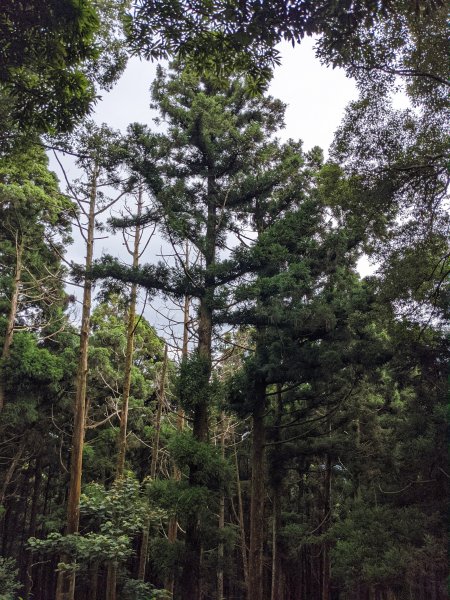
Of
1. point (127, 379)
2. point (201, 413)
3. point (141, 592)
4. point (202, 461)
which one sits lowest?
point (141, 592)

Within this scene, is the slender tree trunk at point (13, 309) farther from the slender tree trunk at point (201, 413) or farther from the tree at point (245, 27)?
the tree at point (245, 27)

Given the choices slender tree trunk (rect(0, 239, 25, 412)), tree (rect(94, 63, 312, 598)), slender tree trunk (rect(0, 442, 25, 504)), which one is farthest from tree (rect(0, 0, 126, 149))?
slender tree trunk (rect(0, 442, 25, 504))

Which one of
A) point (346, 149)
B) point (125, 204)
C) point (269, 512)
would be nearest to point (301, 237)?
point (346, 149)

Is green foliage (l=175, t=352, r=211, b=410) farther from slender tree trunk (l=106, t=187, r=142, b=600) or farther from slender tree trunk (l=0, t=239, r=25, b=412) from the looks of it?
slender tree trunk (l=0, t=239, r=25, b=412)

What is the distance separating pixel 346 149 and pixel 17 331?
1134cm

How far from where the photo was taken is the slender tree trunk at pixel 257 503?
1125 cm

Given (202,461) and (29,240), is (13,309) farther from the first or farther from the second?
(202,461)

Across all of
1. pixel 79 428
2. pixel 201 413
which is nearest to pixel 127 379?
pixel 79 428

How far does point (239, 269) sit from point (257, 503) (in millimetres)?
5718

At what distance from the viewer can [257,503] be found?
12.1 metres

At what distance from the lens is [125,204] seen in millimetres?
13812

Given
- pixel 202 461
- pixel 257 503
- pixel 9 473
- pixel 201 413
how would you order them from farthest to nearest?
pixel 9 473 < pixel 257 503 < pixel 201 413 < pixel 202 461

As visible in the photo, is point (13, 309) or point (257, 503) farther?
point (13, 309)

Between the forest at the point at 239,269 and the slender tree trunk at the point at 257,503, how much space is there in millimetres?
46
